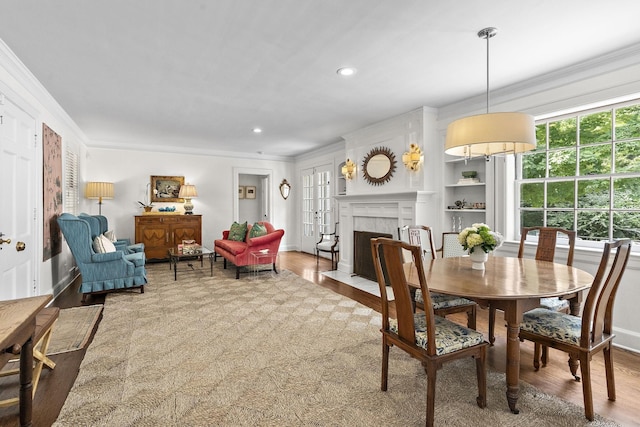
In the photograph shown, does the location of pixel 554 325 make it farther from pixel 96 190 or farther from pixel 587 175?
pixel 96 190

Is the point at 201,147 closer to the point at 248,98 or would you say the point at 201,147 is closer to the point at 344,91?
the point at 248,98

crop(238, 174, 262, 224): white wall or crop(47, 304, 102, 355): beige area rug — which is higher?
crop(238, 174, 262, 224): white wall

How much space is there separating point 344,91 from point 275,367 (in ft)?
9.51

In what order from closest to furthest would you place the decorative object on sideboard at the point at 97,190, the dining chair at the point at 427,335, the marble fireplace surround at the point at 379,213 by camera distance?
1. the dining chair at the point at 427,335
2. the marble fireplace surround at the point at 379,213
3. the decorative object on sideboard at the point at 97,190

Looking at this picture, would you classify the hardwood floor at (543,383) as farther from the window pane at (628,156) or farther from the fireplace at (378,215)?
the fireplace at (378,215)

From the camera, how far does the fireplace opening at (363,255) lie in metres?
5.21

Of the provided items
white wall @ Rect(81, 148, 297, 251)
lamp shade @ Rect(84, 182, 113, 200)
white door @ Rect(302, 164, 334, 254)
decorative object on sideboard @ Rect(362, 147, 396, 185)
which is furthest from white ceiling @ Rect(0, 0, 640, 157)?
white door @ Rect(302, 164, 334, 254)

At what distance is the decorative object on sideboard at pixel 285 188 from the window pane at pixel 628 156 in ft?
21.2

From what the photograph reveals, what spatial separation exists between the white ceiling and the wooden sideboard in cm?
248

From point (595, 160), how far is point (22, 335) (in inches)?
177

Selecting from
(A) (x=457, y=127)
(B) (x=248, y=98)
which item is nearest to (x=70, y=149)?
(B) (x=248, y=98)

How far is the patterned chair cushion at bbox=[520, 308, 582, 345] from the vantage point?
1.94 meters

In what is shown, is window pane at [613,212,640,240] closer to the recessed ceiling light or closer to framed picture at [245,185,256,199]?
the recessed ceiling light

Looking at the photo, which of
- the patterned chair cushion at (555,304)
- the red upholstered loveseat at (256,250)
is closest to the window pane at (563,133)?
the patterned chair cushion at (555,304)
